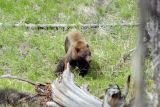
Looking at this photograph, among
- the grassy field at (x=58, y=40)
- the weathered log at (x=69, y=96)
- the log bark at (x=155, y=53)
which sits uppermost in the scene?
the log bark at (x=155, y=53)

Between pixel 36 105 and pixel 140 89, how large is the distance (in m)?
4.30

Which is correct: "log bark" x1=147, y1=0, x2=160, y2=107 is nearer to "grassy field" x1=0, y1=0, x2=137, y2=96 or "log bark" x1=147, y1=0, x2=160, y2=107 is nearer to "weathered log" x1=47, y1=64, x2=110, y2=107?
"weathered log" x1=47, y1=64, x2=110, y2=107

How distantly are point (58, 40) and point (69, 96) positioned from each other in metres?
3.46

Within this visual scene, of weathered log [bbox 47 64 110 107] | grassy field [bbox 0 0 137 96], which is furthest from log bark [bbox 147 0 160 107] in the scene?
grassy field [bbox 0 0 137 96]

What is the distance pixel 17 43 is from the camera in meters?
7.66

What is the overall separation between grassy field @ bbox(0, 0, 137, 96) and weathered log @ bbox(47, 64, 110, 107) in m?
1.15

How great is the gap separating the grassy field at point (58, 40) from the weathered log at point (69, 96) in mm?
1153

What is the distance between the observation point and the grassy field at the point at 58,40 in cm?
674

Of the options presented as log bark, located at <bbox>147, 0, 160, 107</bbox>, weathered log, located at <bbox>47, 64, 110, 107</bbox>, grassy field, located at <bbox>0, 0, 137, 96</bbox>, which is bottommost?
grassy field, located at <bbox>0, 0, 137, 96</bbox>

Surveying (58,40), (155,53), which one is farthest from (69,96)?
(58,40)

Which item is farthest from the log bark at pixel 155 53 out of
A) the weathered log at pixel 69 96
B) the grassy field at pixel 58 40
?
the grassy field at pixel 58 40

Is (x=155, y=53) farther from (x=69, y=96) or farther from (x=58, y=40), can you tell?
(x=58, y=40)

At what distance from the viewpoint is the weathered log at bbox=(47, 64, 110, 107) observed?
4305mm

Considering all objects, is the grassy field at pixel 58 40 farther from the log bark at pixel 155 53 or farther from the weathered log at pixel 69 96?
the log bark at pixel 155 53
